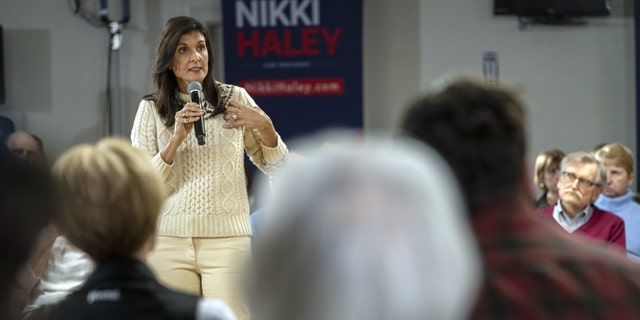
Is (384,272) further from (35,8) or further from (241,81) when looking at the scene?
(35,8)

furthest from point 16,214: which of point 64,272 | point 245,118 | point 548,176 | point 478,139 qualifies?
point 548,176

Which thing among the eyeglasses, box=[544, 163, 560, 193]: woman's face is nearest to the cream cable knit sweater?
the eyeglasses

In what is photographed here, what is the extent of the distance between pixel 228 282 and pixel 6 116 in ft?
15.9

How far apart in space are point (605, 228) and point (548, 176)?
1753mm

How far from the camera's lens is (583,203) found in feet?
15.0

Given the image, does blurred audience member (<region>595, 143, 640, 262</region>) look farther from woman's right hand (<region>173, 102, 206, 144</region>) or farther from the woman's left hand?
woman's right hand (<region>173, 102, 206, 144</region>)

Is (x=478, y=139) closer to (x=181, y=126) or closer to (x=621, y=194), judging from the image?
(x=181, y=126)

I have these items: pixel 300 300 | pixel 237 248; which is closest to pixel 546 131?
pixel 237 248

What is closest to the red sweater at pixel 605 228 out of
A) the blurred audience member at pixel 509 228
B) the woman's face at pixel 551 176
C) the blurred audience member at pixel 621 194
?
the blurred audience member at pixel 621 194

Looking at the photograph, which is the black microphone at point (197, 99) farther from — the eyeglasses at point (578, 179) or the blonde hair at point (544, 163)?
the blonde hair at point (544, 163)

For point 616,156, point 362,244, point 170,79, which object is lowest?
point 616,156

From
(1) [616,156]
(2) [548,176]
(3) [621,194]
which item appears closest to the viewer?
(3) [621,194]

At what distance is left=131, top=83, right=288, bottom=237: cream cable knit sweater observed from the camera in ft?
11.2

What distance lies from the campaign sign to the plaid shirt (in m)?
6.15
